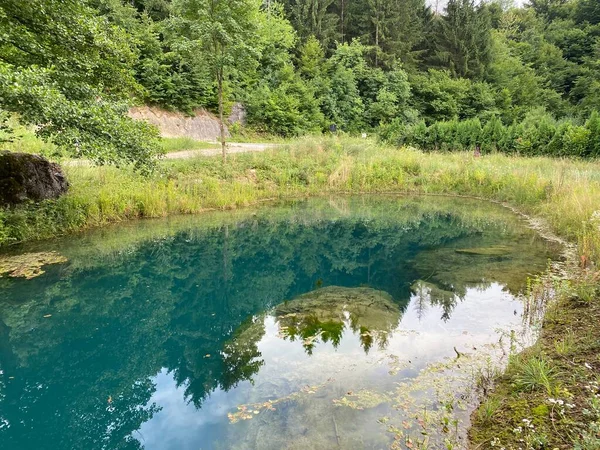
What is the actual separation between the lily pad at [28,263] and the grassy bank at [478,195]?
21.2 inches

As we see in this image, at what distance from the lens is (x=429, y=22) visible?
109 ft

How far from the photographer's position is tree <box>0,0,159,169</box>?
6.07 m

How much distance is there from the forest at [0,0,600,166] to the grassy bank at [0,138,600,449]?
2223 millimetres

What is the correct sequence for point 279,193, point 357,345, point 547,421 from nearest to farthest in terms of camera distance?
point 547,421, point 357,345, point 279,193

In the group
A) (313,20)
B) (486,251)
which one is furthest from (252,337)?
(313,20)

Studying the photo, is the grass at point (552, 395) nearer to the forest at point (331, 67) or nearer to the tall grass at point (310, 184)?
the tall grass at point (310, 184)

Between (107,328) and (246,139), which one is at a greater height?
(246,139)

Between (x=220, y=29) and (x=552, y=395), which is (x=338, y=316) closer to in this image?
(x=552, y=395)

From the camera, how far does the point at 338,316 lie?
521cm

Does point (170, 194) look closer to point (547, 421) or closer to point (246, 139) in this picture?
point (547, 421)

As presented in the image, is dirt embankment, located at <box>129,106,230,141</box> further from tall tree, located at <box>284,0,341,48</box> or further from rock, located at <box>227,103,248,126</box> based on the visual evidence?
tall tree, located at <box>284,0,341,48</box>

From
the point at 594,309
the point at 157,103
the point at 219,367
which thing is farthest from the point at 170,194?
the point at 157,103

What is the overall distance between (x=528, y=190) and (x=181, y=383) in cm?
1083

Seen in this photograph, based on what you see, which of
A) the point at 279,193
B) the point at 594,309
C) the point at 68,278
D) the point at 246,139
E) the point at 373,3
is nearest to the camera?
the point at 594,309
